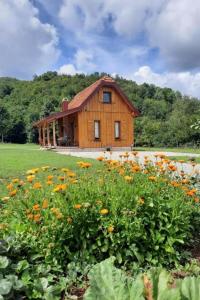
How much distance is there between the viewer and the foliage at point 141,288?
3.59ft

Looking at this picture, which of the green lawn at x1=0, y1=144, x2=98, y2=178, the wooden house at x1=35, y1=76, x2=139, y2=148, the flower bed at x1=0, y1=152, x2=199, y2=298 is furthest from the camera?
the wooden house at x1=35, y1=76, x2=139, y2=148

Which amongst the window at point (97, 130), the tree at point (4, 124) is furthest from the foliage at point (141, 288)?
the tree at point (4, 124)

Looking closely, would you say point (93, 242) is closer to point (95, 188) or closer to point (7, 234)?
point (95, 188)

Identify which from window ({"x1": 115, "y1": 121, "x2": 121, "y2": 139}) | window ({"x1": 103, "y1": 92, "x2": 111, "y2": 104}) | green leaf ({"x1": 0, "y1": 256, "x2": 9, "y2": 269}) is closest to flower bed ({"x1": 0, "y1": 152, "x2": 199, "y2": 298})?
green leaf ({"x1": 0, "y1": 256, "x2": 9, "y2": 269})

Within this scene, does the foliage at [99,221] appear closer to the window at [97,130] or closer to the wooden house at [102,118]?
the wooden house at [102,118]

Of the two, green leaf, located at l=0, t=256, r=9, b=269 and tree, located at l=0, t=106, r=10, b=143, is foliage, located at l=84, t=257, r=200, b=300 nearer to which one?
green leaf, located at l=0, t=256, r=9, b=269

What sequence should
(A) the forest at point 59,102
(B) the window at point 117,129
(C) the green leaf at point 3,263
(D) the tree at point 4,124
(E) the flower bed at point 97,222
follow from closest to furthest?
(C) the green leaf at point 3,263, (E) the flower bed at point 97,222, (B) the window at point 117,129, (A) the forest at point 59,102, (D) the tree at point 4,124

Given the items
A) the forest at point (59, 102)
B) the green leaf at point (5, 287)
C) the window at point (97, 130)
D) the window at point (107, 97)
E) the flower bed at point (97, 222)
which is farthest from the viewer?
the forest at point (59, 102)

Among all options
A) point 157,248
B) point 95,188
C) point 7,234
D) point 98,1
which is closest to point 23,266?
point 7,234

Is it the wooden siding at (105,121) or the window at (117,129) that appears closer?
the wooden siding at (105,121)

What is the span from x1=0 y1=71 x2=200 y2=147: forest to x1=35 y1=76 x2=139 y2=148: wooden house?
13.9 metres

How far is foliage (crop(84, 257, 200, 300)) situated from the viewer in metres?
1.09

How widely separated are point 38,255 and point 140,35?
→ 664 centimetres

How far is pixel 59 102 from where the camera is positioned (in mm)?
57719
